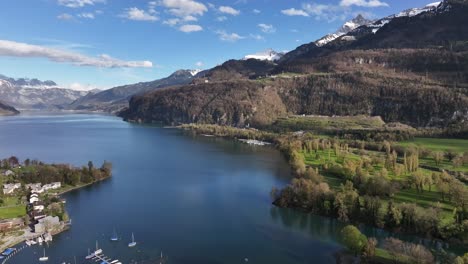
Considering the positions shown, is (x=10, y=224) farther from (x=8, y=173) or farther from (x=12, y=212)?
(x=8, y=173)

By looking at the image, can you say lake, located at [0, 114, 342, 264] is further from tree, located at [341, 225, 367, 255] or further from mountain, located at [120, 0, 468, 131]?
mountain, located at [120, 0, 468, 131]

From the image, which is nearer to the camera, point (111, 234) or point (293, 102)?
point (111, 234)

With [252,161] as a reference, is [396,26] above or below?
above

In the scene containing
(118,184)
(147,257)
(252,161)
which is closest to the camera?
(147,257)

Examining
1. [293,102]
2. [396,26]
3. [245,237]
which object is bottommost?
[245,237]

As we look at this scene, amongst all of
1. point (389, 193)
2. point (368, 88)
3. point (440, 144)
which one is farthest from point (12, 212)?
point (368, 88)

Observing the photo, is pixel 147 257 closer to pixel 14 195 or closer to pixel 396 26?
pixel 14 195

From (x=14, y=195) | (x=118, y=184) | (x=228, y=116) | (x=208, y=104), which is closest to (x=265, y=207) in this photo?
(x=118, y=184)
